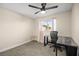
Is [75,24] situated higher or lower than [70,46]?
higher

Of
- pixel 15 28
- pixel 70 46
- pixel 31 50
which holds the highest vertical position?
pixel 15 28

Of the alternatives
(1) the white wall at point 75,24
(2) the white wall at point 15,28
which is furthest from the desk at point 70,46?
(2) the white wall at point 15,28

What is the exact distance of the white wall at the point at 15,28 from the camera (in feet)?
4.13

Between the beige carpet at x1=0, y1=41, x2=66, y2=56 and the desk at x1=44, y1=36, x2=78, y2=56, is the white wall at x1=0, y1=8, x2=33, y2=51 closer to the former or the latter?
the beige carpet at x1=0, y1=41, x2=66, y2=56

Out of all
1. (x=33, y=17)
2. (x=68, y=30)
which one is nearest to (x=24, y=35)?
(x=33, y=17)

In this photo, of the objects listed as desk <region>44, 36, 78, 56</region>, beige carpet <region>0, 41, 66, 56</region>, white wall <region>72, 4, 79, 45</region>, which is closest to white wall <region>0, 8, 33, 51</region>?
beige carpet <region>0, 41, 66, 56</region>

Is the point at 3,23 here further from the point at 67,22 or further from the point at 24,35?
the point at 67,22

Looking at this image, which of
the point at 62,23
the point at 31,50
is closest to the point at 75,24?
the point at 62,23

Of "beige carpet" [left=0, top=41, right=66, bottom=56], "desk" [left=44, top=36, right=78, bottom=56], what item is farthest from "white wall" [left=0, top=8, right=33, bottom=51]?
"desk" [left=44, top=36, right=78, bottom=56]

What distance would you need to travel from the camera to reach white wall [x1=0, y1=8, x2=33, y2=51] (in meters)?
1.26

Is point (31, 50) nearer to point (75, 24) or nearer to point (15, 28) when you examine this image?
point (15, 28)

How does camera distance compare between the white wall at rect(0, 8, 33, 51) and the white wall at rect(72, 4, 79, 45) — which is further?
the white wall at rect(0, 8, 33, 51)

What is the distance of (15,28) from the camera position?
4.21 ft

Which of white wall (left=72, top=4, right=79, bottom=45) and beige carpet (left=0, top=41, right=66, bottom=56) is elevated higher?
white wall (left=72, top=4, right=79, bottom=45)
